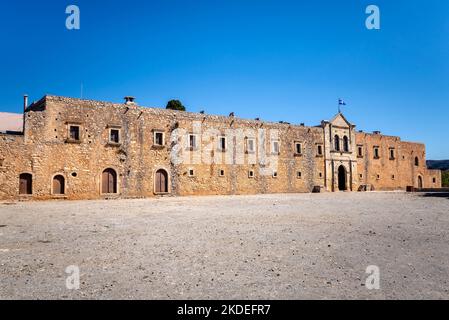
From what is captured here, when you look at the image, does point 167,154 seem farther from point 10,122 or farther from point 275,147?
point 10,122

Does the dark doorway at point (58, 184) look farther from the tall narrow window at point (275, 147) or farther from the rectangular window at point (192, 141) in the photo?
the tall narrow window at point (275, 147)

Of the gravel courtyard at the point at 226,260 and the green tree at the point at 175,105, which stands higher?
the green tree at the point at 175,105

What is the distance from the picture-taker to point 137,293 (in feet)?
13.2

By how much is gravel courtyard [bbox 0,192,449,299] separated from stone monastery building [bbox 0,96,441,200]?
38.7ft

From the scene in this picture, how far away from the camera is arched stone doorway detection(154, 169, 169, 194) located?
79.7ft

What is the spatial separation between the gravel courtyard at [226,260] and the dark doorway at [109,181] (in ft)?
41.6

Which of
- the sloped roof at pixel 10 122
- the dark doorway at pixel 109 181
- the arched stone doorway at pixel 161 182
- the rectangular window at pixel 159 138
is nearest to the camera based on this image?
the dark doorway at pixel 109 181

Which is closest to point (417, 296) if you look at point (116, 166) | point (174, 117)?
point (116, 166)

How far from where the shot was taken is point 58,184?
67.4ft

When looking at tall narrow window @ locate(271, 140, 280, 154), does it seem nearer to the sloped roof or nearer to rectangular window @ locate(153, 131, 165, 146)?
rectangular window @ locate(153, 131, 165, 146)

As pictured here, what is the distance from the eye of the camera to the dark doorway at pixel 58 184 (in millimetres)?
20391

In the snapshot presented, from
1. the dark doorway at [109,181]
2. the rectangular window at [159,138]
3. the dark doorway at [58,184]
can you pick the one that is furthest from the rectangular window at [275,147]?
the dark doorway at [58,184]

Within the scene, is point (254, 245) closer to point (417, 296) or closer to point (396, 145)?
point (417, 296)

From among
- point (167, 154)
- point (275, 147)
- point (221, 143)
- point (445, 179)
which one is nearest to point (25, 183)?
point (167, 154)
